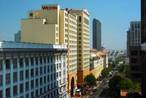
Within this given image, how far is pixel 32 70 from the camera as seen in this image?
7838 centimetres

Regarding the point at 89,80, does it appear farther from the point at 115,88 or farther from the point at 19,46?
the point at 19,46

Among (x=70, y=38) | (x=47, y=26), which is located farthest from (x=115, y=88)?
(x=47, y=26)

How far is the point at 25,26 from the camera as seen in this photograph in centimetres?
10650

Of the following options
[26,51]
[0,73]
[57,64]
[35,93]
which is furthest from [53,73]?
[0,73]

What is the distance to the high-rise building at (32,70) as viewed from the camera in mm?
65312

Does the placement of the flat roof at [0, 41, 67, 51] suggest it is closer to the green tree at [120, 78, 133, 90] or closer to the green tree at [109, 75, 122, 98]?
the green tree at [109, 75, 122, 98]

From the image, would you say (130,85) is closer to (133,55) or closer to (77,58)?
(133,55)

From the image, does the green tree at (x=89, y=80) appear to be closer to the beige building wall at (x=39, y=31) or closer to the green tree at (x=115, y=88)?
the green tree at (x=115, y=88)

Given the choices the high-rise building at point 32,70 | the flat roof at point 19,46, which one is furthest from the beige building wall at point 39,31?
the flat roof at point 19,46

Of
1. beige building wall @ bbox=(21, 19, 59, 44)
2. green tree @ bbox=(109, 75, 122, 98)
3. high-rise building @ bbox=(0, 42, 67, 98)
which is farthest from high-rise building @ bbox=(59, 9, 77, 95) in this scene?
green tree @ bbox=(109, 75, 122, 98)

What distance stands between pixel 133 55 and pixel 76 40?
20.0 meters

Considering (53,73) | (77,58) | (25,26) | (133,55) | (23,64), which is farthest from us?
(77,58)

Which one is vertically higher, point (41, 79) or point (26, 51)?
point (26, 51)

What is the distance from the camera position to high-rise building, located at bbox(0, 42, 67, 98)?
6531 centimetres
